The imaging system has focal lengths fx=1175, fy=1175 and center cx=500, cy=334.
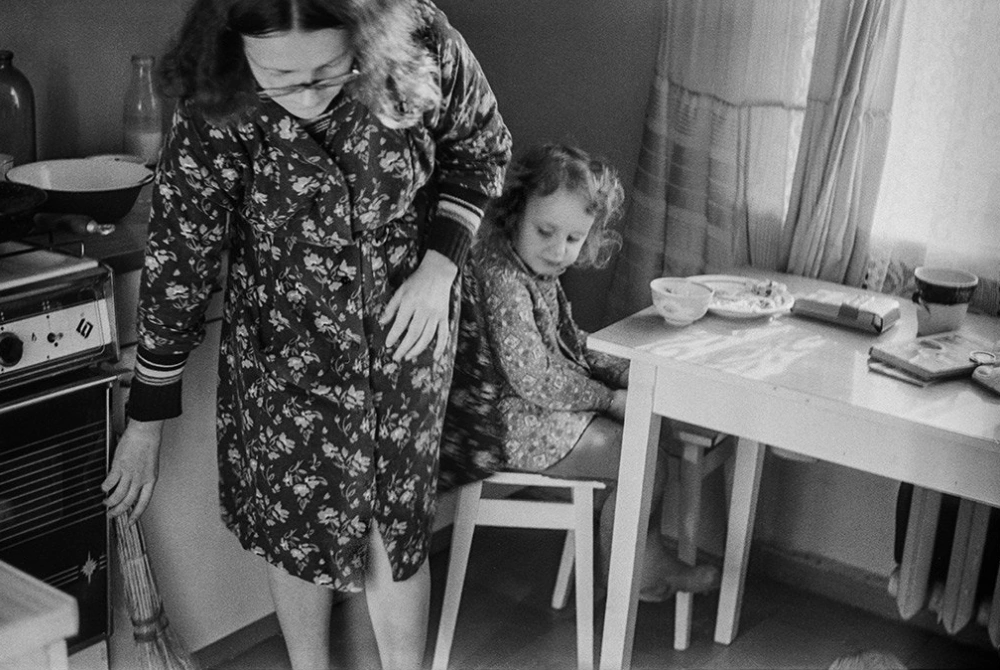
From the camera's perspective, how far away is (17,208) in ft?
5.36

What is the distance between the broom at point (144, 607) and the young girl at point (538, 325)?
1.73 feet

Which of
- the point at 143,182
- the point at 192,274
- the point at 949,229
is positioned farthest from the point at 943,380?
the point at 143,182

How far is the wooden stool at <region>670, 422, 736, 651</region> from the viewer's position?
2240 mm

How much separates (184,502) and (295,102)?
774mm

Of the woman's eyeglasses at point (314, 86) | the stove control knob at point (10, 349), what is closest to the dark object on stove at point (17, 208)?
the stove control knob at point (10, 349)

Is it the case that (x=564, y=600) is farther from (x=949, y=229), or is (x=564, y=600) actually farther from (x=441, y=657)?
(x=949, y=229)

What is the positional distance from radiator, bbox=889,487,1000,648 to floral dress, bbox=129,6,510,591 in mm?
957

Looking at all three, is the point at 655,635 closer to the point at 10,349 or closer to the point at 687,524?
the point at 687,524

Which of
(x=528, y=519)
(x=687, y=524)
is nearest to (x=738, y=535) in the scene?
(x=687, y=524)

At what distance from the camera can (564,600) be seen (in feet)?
8.11

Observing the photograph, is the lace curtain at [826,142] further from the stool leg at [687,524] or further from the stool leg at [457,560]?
the stool leg at [457,560]

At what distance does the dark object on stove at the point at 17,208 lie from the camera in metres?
1.62

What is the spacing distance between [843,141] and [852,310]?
0.39 m

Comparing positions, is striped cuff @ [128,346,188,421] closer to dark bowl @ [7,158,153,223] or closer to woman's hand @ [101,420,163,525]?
woman's hand @ [101,420,163,525]
